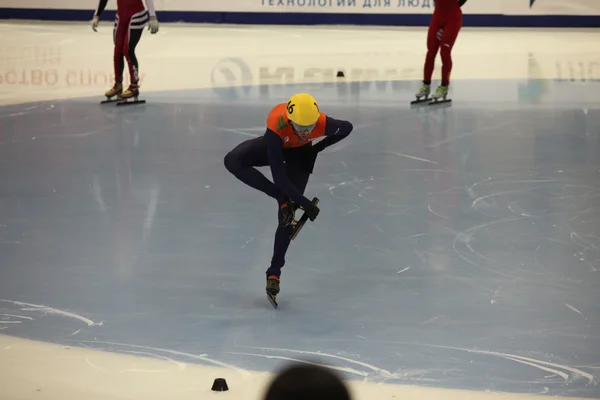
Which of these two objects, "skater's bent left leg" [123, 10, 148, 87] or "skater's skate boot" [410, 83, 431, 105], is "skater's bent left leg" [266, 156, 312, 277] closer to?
"skater's bent left leg" [123, 10, 148, 87]

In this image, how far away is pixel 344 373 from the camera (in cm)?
446

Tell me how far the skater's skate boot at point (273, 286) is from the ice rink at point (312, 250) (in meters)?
0.10

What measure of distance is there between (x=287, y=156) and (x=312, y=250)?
4.13 ft

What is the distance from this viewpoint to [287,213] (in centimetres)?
523

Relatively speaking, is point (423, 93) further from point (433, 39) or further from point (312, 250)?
point (312, 250)

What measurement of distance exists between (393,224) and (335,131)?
1.66m

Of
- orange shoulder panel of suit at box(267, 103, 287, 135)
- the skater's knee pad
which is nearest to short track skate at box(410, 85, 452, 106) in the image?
the skater's knee pad

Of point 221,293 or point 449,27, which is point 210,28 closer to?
point 449,27

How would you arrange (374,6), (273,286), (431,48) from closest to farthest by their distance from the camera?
(273,286) → (431,48) → (374,6)

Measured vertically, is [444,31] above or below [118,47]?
above

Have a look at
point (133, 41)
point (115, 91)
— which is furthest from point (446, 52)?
point (115, 91)

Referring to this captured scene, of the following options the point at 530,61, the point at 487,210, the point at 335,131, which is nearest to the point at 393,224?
the point at 487,210

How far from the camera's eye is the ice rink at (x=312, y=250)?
179 inches

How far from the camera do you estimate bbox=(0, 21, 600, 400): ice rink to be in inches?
179
